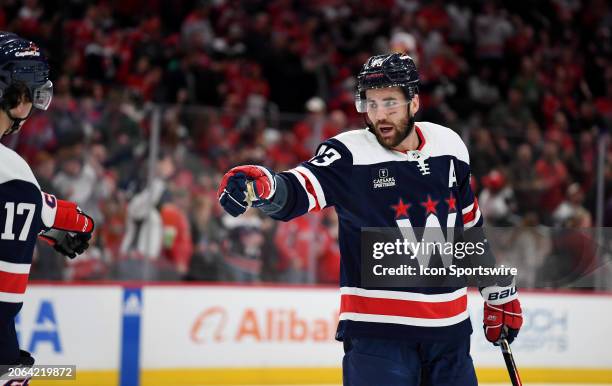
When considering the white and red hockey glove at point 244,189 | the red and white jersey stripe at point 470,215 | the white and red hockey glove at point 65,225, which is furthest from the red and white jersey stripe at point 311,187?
Answer: the white and red hockey glove at point 65,225

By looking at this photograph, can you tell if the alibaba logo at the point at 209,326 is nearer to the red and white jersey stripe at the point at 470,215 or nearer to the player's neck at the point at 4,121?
the red and white jersey stripe at the point at 470,215

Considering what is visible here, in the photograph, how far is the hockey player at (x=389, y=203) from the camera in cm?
271

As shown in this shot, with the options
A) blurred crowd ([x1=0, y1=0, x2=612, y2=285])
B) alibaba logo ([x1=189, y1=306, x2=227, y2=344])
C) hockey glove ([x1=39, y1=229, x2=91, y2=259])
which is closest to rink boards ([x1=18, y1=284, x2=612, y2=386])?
alibaba logo ([x1=189, y1=306, x2=227, y2=344])

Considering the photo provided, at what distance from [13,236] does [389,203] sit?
3.59 ft

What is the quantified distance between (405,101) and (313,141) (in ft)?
13.4

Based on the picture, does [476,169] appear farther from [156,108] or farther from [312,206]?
[312,206]

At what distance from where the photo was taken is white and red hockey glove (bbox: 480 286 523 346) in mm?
3078

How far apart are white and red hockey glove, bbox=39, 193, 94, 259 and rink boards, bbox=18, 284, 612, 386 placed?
8.35 feet

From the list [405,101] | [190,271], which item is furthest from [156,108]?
[405,101]

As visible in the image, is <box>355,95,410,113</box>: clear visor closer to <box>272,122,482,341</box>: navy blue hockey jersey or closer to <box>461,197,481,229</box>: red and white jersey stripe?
<box>272,122,482,341</box>: navy blue hockey jersey

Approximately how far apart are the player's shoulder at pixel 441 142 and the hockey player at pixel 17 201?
1147 millimetres

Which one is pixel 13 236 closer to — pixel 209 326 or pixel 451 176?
pixel 451 176

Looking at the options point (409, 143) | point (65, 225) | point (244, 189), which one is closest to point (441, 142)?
point (409, 143)

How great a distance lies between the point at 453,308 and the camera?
110 inches
